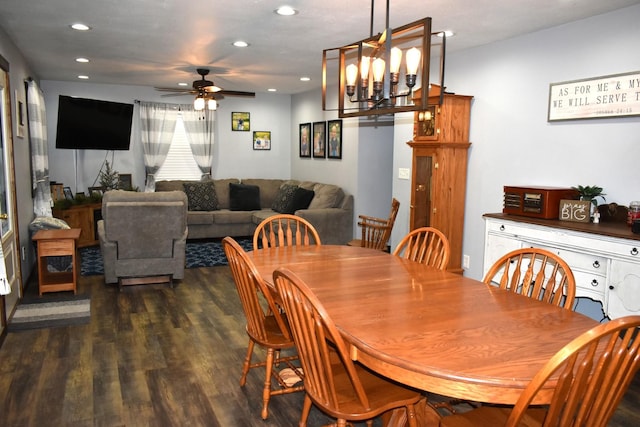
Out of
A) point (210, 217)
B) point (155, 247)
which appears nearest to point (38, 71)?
point (210, 217)

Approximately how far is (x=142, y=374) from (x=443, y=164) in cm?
319

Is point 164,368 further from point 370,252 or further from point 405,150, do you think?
point 405,150

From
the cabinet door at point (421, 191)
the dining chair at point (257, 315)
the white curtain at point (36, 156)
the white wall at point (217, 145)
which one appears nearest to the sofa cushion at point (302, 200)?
the white wall at point (217, 145)

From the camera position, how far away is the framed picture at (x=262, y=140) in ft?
29.4

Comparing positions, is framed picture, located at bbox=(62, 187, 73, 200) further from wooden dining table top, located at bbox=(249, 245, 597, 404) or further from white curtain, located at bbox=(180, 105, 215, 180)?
wooden dining table top, located at bbox=(249, 245, 597, 404)

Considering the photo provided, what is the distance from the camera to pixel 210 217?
24.5 feet

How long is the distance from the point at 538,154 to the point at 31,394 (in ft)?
13.4

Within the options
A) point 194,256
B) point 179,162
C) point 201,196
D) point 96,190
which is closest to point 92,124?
point 96,190

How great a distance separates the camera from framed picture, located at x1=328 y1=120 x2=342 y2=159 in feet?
24.0

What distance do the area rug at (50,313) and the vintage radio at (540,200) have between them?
145 inches

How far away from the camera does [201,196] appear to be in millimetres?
7836

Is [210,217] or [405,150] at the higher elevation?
[405,150]

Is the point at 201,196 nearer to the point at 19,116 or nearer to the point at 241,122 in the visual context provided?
the point at 241,122

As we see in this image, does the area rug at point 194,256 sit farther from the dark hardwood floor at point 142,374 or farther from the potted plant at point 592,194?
the potted plant at point 592,194
